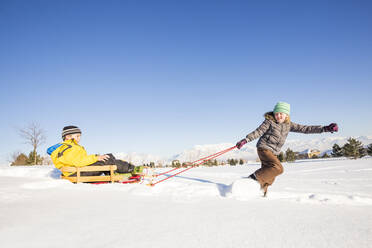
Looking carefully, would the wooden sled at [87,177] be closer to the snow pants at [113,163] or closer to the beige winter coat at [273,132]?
the snow pants at [113,163]

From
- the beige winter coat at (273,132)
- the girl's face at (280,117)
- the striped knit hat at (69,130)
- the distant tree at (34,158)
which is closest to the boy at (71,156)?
the striped knit hat at (69,130)

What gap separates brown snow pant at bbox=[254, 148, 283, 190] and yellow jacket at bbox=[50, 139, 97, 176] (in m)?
3.11

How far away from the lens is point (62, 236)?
1370mm

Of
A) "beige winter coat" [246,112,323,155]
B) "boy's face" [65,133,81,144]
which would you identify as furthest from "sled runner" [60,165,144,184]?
"beige winter coat" [246,112,323,155]

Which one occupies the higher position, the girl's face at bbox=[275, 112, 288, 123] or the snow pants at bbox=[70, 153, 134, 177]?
the girl's face at bbox=[275, 112, 288, 123]

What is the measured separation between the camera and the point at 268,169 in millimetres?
3299

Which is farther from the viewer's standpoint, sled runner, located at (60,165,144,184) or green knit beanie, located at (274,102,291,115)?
sled runner, located at (60,165,144,184)

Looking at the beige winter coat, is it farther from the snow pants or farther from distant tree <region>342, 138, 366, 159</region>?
distant tree <region>342, 138, 366, 159</region>

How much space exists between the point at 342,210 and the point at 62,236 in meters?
2.36

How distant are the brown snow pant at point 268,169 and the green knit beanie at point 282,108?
0.71 m

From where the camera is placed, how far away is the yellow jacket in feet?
12.8

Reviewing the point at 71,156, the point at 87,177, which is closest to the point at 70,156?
the point at 71,156

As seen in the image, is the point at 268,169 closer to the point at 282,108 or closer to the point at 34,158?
the point at 282,108

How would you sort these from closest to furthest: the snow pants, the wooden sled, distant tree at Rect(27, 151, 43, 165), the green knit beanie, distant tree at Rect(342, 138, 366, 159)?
the green knit beanie
the wooden sled
the snow pants
distant tree at Rect(342, 138, 366, 159)
distant tree at Rect(27, 151, 43, 165)
